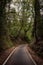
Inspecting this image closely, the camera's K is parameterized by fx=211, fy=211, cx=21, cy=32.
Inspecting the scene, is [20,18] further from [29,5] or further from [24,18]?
[29,5]

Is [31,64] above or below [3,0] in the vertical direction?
below

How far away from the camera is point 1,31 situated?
3133 cm

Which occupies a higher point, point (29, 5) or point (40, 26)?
point (29, 5)

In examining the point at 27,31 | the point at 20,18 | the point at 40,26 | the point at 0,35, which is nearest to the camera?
the point at 0,35

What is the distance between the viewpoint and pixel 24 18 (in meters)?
75.1

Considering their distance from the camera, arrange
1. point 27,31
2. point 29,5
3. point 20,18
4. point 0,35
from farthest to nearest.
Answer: point 27,31
point 20,18
point 29,5
point 0,35

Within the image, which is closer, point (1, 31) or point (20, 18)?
point (1, 31)

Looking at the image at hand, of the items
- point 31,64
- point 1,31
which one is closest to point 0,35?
point 1,31

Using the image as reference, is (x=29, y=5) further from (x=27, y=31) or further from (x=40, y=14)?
(x=27, y=31)

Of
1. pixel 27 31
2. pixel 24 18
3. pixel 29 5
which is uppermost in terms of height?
pixel 29 5

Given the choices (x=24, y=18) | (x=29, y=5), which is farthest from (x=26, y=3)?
(x=24, y=18)

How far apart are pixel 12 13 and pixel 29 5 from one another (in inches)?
303

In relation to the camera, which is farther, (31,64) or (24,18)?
(24,18)

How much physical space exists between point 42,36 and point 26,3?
10.7 m
